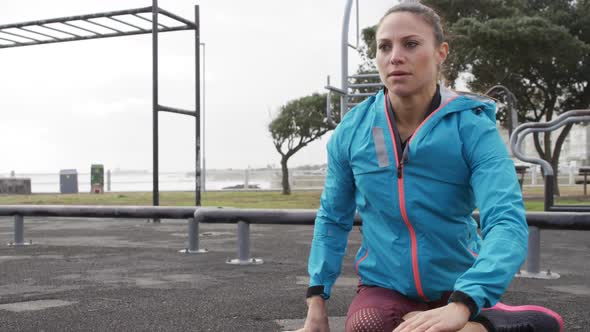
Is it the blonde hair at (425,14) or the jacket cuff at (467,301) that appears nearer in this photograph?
the jacket cuff at (467,301)

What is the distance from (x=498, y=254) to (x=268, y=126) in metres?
23.3

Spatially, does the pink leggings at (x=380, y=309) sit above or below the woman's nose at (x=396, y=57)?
below

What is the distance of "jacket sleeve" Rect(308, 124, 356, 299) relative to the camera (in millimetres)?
1803

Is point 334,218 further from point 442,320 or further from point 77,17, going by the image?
point 77,17

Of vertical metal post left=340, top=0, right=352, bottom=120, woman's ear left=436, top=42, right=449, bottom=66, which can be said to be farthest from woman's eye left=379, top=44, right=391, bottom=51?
vertical metal post left=340, top=0, right=352, bottom=120

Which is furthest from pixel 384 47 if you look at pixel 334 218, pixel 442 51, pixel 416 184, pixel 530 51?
pixel 530 51

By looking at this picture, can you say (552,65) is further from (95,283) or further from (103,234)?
(95,283)

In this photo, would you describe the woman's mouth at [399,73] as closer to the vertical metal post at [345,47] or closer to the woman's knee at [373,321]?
the woman's knee at [373,321]

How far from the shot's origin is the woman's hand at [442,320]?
1.29m

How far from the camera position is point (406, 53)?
167cm

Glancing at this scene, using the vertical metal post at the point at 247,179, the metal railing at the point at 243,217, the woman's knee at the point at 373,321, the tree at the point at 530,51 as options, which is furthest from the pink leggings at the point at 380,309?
the vertical metal post at the point at 247,179

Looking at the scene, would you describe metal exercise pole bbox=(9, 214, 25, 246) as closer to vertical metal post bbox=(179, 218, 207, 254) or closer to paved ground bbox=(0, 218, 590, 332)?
paved ground bbox=(0, 218, 590, 332)

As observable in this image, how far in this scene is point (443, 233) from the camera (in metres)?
1.67

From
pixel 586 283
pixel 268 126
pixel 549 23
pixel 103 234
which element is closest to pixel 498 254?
pixel 586 283
